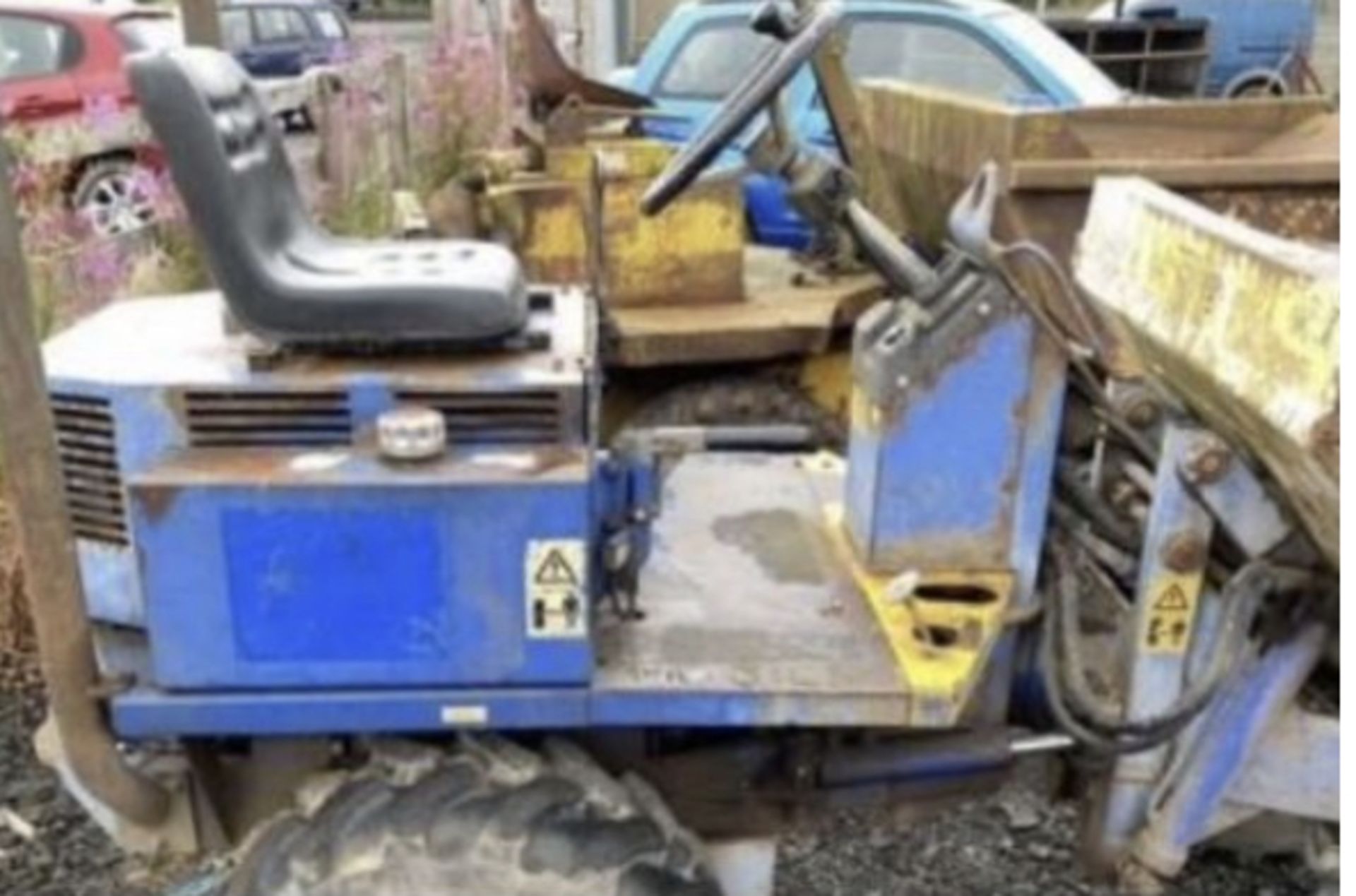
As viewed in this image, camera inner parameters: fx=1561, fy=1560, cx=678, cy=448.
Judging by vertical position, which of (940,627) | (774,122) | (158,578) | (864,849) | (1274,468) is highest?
(774,122)

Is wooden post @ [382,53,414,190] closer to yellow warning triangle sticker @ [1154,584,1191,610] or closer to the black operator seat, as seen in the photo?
the black operator seat

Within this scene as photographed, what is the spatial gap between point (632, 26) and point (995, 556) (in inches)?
515

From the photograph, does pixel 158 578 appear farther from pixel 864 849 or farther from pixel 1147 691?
pixel 864 849

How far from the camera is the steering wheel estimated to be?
2721mm

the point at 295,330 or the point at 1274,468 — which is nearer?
the point at 1274,468

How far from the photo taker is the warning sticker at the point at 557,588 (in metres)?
2.16

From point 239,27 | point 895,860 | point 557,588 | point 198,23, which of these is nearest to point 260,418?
point 557,588

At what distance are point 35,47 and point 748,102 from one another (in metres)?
8.62

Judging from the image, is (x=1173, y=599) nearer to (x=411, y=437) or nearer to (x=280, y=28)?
(x=411, y=437)

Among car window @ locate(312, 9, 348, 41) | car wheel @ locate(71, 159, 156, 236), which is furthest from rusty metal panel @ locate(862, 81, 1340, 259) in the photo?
car window @ locate(312, 9, 348, 41)

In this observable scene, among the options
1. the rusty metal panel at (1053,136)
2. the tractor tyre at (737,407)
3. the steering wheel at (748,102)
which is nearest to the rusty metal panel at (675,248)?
the tractor tyre at (737,407)

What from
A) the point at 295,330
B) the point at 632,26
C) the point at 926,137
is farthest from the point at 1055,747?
the point at 632,26

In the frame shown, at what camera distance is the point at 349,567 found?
2154 millimetres

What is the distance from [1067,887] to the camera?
3.49m
